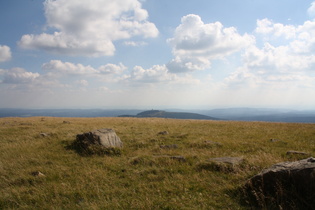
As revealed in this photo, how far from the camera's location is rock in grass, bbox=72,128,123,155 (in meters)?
13.7

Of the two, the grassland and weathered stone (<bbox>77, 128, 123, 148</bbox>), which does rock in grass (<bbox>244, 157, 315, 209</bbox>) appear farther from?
weathered stone (<bbox>77, 128, 123, 148</bbox>)

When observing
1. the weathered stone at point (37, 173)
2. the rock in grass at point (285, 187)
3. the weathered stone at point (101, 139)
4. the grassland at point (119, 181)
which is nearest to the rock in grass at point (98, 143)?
the weathered stone at point (101, 139)

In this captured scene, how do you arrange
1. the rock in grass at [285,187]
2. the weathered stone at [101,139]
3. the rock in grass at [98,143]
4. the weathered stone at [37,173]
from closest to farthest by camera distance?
the rock in grass at [285,187] → the weathered stone at [37,173] → the rock in grass at [98,143] → the weathered stone at [101,139]

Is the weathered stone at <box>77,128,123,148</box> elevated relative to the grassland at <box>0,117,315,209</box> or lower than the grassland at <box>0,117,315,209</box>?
elevated

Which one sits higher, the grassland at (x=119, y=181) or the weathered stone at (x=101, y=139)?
the weathered stone at (x=101, y=139)

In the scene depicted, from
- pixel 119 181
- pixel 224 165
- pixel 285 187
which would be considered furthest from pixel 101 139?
pixel 285 187

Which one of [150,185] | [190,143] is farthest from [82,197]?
[190,143]

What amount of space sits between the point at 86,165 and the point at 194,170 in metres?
6.50

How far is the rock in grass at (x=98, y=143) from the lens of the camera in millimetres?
13695

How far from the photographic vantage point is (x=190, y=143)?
52.4 ft

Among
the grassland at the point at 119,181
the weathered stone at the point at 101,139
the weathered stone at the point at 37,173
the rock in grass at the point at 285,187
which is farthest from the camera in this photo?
the weathered stone at the point at 101,139

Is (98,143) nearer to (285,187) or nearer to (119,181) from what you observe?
(119,181)

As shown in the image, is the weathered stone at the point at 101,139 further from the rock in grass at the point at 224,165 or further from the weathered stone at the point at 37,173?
the rock in grass at the point at 224,165

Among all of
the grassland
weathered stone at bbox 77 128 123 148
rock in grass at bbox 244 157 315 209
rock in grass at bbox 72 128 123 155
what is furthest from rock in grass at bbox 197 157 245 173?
weathered stone at bbox 77 128 123 148
